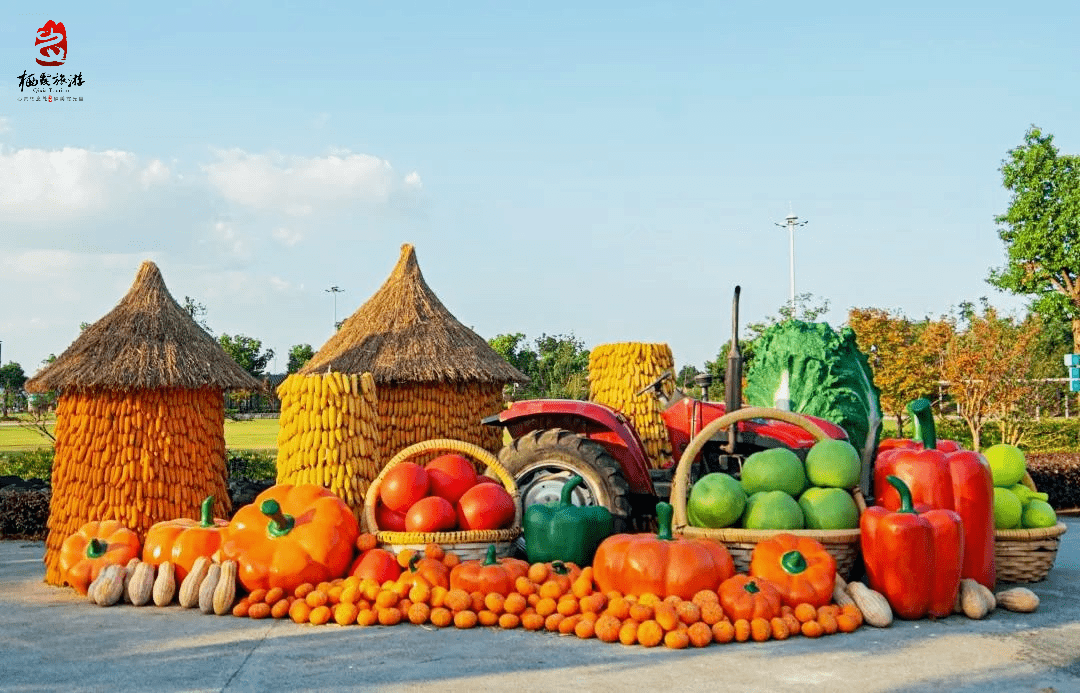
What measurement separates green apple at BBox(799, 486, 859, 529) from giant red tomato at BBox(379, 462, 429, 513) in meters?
2.84

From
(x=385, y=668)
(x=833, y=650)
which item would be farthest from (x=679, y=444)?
(x=385, y=668)

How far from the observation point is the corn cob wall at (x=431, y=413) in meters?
10.9

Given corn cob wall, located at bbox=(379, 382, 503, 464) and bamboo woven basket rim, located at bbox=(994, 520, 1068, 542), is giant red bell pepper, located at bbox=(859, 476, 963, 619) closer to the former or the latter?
bamboo woven basket rim, located at bbox=(994, 520, 1068, 542)

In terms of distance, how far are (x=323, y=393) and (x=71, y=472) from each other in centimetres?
238

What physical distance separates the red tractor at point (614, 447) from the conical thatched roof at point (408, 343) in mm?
2084

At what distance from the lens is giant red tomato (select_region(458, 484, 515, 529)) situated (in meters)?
7.31

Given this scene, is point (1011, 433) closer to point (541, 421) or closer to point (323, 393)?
point (541, 421)

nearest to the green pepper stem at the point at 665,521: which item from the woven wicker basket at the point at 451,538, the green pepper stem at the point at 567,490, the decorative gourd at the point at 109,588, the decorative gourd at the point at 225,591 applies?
the green pepper stem at the point at 567,490

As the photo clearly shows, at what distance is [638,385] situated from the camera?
34.3 feet

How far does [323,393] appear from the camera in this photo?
8.15m

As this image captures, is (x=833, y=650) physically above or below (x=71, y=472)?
below

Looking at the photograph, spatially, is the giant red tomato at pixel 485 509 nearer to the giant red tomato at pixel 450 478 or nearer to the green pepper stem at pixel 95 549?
the giant red tomato at pixel 450 478

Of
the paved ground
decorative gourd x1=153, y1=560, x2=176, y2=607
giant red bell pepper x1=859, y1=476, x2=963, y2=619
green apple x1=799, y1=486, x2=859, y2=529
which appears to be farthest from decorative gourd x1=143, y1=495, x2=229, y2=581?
giant red bell pepper x1=859, y1=476, x2=963, y2=619

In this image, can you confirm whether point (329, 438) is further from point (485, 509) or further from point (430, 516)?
point (485, 509)
